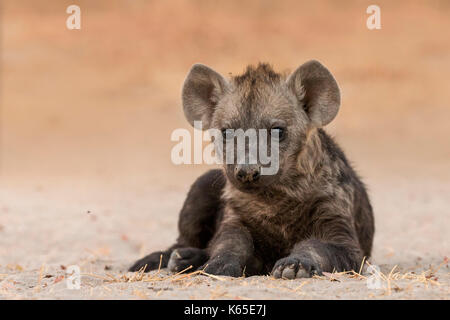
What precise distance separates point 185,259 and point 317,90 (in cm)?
196

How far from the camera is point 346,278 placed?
218 inches

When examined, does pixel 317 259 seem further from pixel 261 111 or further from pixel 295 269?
pixel 261 111

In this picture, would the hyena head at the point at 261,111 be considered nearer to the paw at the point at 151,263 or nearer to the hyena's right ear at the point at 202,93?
the hyena's right ear at the point at 202,93

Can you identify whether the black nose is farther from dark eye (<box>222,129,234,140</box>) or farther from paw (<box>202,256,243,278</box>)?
paw (<box>202,256,243,278</box>)

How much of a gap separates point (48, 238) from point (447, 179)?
10.4m

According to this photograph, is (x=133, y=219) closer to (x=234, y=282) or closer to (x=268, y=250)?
(x=268, y=250)

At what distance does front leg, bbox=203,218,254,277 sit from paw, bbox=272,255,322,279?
572 millimetres

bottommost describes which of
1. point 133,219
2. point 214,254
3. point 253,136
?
point 133,219

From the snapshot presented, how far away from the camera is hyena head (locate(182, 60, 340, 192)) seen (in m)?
5.90

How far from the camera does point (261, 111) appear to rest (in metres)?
6.10

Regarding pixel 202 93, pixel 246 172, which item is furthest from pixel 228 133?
pixel 202 93

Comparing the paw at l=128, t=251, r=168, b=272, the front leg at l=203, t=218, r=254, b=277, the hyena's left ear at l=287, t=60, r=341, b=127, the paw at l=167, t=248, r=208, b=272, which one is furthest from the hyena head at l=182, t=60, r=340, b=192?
the paw at l=128, t=251, r=168, b=272

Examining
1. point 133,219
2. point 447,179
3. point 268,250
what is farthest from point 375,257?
point 447,179

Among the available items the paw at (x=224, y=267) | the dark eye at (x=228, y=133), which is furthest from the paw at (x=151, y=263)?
the dark eye at (x=228, y=133)
